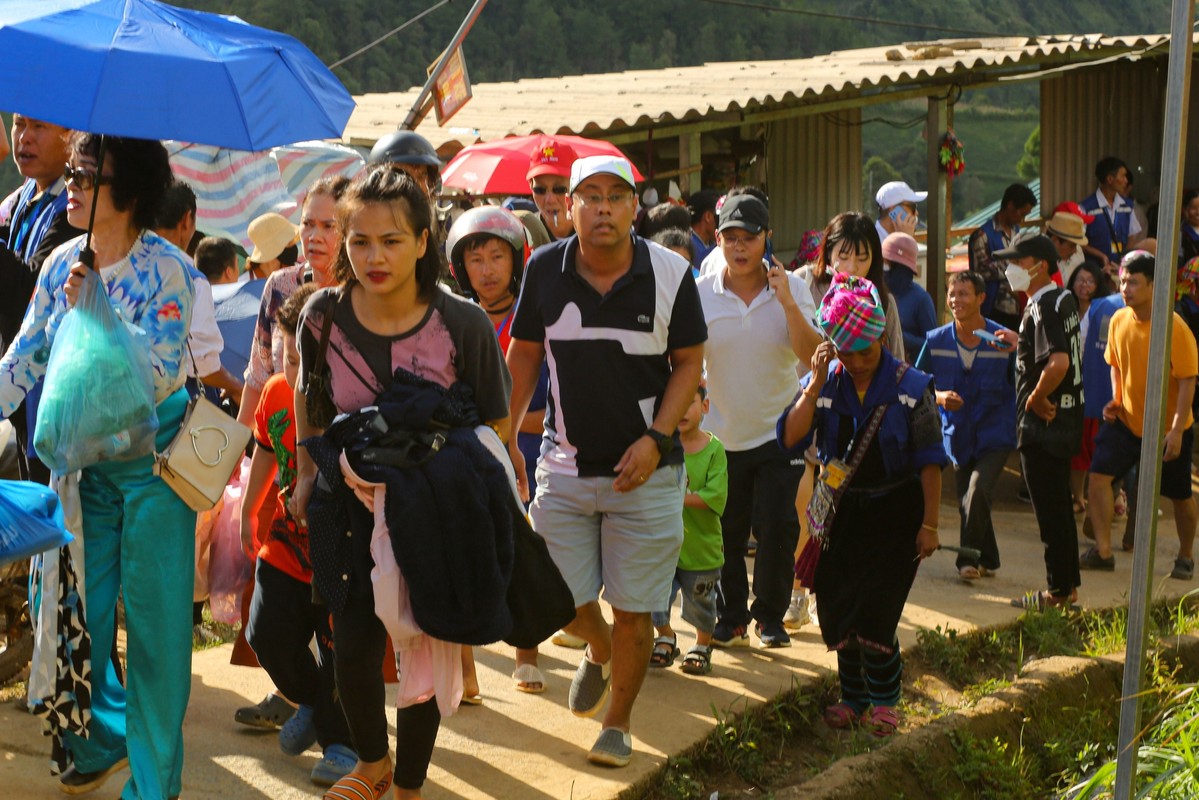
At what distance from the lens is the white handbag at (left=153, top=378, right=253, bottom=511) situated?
167 inches

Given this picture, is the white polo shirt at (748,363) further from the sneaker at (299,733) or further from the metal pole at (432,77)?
the metal pole at (432,77)

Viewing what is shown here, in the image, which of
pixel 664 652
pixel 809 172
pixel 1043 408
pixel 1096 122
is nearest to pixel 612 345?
pixel 664 652

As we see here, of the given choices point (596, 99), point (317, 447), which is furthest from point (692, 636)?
point (596, 99)

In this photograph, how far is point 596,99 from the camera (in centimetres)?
1231

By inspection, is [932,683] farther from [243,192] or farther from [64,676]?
[243,192]

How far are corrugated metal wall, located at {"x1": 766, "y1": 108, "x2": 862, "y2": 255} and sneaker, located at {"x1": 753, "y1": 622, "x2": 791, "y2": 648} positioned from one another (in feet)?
28.3

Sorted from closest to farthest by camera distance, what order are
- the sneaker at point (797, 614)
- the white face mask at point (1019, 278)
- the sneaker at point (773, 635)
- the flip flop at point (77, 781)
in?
1. the flip flop at point (77, 781)
2. the sneaker at point (773, 635)
3. the sneaker at point (797, 614)
4. the white face mask at point (1019, 278)

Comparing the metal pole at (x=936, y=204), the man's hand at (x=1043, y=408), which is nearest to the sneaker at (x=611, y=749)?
the man's hand at (x=1043, y=408)

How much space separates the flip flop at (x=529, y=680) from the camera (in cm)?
566

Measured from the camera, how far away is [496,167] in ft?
28.9

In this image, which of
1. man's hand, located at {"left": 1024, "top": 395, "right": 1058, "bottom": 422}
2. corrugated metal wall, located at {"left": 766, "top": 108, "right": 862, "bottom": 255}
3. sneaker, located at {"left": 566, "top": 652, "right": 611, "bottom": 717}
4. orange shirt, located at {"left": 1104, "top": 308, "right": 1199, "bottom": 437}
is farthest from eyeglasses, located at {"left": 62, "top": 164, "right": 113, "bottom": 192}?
corrugated metal wall, located at {"left": 766, "top": 108, "right": 862, "bottom": 255}

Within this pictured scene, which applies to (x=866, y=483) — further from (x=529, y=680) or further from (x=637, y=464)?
(x=529, y=680)

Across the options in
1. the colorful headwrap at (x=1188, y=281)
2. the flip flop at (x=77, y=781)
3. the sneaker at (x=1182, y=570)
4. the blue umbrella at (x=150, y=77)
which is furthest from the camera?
the colorful headwrap at (x=1188, y=281)

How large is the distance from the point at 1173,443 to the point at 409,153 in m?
4.66
